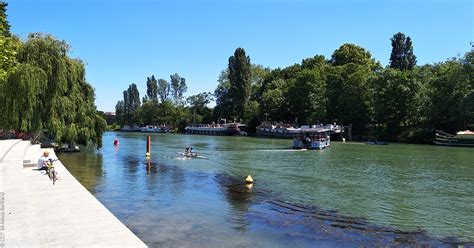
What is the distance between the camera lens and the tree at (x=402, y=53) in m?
113

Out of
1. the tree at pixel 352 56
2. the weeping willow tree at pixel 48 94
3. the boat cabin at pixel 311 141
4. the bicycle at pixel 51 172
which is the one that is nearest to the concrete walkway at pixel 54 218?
the bicycle at pixel 51 172

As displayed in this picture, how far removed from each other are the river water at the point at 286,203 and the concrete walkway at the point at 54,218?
8.07 ft

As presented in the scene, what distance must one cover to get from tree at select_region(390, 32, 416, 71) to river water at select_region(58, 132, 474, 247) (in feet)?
256

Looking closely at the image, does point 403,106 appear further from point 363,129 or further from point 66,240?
point 66,240

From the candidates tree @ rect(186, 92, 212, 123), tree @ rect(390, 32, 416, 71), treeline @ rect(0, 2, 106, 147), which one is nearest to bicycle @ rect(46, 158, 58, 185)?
treeline @ rect(0, 2, 106, 147)

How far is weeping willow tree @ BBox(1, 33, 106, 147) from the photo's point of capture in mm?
38750

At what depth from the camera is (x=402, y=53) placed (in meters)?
114

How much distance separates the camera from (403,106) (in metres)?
93.2

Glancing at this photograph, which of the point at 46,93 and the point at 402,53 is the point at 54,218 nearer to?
the point at 46,93

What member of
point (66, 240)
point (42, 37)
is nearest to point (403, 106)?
point (42, 37)

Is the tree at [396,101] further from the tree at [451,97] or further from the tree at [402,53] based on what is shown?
the tree at [402,53]

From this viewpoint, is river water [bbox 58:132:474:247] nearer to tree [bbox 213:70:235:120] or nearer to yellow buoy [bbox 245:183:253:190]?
yellow buoy [bbox 245:183:253:190]

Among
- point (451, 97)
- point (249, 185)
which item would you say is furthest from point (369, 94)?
point (249, 185)

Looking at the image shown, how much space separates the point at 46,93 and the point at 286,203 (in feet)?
94.2
